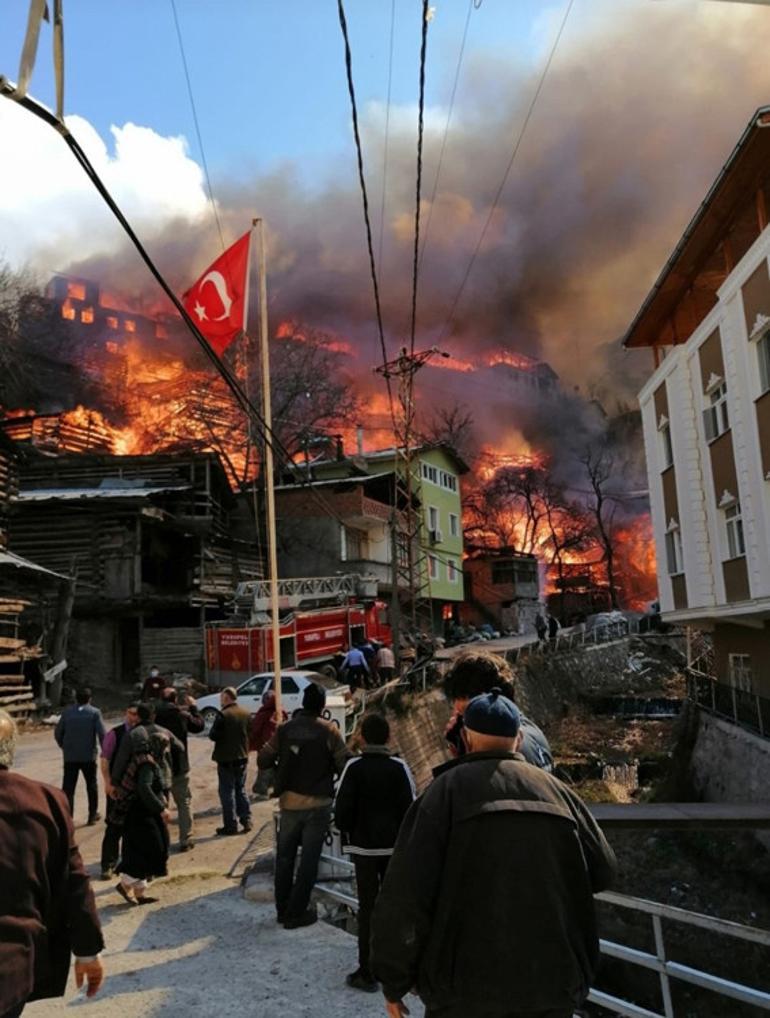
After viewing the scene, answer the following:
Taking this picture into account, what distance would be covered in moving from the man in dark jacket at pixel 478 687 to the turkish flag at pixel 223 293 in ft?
21.3

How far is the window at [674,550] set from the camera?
19047 millimetres

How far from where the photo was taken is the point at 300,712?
584 cm

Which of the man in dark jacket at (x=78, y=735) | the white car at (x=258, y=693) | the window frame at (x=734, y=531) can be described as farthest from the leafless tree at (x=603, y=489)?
the man in dark jacket at (x=78, y=735)

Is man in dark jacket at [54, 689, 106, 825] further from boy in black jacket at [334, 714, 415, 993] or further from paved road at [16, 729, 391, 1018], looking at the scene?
boy in black jacket at [334, 714, 415, 993]

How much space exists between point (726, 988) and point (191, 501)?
28108mm

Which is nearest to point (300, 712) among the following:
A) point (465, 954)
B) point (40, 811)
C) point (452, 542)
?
point (40, 811)

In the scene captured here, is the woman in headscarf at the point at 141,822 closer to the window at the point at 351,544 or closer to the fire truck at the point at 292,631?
the fire truck at the point at 292,631

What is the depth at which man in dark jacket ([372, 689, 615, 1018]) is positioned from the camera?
2.12 meters

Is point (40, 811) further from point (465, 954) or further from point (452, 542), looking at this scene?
point (452, 542)

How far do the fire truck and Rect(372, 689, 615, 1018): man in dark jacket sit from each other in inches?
801

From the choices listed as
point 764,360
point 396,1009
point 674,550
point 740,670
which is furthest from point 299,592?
point 396,1009

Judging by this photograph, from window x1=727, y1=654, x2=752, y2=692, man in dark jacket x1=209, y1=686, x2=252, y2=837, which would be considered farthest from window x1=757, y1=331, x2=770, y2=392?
man in dark jacket x1=209, y1=686, x2=252, y2=837

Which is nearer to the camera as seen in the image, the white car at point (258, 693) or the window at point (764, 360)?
the window at point (764, 360)

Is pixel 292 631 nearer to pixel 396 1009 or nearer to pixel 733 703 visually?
pixel 733 703
